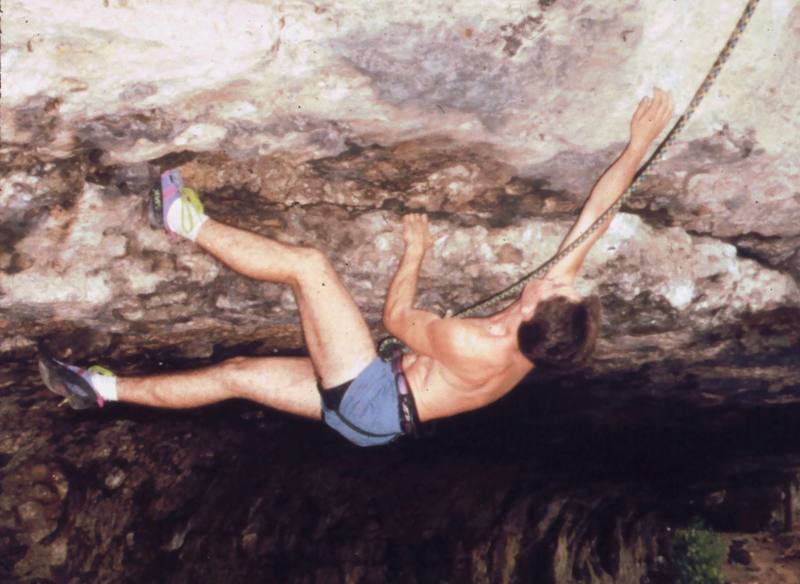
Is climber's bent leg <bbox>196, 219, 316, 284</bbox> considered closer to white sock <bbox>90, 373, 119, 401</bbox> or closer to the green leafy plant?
white sock <bbox>90, 373, 119, 401</bbox>

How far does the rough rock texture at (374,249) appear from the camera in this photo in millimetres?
2141

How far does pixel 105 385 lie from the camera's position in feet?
10.2

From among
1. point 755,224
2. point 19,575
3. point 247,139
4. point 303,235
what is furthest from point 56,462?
point 755,224

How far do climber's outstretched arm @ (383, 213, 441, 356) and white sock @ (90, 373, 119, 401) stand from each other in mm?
1459

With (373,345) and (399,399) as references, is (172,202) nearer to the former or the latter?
(373,345)

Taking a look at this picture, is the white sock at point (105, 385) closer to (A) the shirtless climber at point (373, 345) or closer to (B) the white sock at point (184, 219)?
(A) the shirtless climber at point (373, 345)

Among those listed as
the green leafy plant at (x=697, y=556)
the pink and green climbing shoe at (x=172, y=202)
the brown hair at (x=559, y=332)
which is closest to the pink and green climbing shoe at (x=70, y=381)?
the pink and green climbing shoe at (x=172, y=202)

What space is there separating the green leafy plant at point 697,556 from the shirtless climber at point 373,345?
16.4ft

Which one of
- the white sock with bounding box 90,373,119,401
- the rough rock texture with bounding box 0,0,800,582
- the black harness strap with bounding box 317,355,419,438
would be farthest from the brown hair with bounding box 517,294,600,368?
the white sock with bounding box 90,373,119,401

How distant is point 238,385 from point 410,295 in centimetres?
99

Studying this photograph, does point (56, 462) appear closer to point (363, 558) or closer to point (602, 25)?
point (363, 558)

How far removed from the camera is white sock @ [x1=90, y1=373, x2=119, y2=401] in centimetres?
312

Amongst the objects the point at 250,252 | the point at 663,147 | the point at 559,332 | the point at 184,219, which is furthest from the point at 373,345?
the point at 663,147

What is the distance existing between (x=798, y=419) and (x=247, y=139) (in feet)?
13.8
